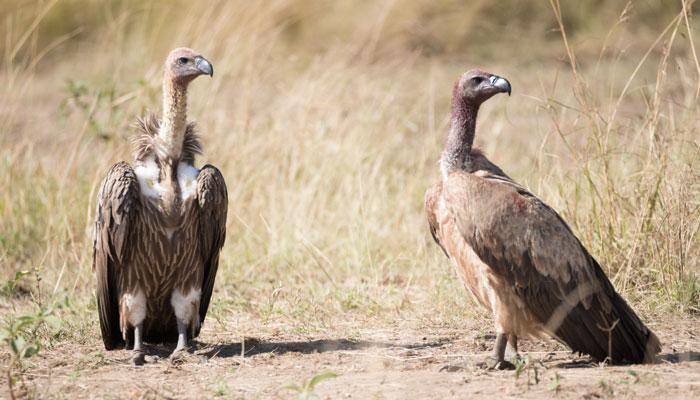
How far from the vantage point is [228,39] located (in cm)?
945

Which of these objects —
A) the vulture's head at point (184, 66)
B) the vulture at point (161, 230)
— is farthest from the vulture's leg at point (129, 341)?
the vulture's head at point (184, 66)

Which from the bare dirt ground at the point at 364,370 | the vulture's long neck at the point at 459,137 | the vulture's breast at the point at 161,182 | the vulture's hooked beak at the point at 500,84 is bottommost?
the bare dirt ground at the point at 364,370

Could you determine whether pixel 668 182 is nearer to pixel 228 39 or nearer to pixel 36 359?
pixel 36 359

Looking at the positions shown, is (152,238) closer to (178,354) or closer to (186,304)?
(186,304)

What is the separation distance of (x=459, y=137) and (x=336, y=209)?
10.2 feet

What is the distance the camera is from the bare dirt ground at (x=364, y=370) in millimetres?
4668

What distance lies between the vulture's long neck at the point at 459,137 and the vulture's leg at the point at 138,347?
187 cm

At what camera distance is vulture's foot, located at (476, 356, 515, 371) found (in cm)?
516

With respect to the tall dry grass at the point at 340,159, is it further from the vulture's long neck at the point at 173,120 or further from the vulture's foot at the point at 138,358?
the vulture's long neck at the point at 173,120

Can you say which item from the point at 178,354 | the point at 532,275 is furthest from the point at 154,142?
the point at 532,275

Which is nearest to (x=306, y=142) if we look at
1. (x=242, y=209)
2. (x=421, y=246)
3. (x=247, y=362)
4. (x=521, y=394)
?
(x=242, y=209)

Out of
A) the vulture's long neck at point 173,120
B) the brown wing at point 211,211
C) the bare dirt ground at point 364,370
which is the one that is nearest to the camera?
the bare dirt ground at point 364,370

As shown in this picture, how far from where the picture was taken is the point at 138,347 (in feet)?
18.6

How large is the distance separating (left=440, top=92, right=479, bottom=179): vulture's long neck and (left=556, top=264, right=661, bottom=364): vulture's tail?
3.14 ft
